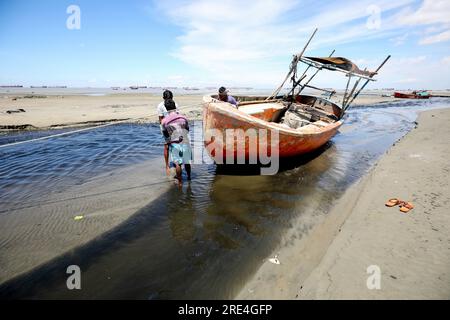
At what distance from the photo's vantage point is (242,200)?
5.28 m

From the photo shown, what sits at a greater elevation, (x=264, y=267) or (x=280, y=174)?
(x=280, y=174)

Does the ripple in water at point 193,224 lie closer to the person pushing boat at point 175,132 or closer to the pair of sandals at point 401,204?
the person pushing boat at point 175,132

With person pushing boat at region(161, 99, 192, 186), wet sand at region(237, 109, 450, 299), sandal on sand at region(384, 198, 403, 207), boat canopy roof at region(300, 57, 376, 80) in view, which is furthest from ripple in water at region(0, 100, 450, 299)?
boat canopy roof at region(300, 57, 376, 80)

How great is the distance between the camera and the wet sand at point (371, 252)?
9.35 ft

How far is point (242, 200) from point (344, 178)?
3.29 m

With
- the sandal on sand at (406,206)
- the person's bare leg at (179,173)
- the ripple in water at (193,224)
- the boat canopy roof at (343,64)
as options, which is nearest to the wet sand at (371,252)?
the sandal on sand at (406,206)

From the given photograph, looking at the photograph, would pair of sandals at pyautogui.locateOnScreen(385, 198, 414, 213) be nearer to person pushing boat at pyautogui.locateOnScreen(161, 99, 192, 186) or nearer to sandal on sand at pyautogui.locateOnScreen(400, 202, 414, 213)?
sandal on sand at pyautogui.locateOnScreen(400, 202, 414, 213)

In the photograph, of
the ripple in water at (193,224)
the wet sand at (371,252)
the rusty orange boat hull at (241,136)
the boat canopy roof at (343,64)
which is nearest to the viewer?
the wet sand at (371,252)

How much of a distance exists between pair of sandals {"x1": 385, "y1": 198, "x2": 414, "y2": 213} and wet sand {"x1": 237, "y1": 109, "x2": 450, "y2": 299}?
0.28 feet

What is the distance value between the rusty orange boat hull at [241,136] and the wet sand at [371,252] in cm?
193

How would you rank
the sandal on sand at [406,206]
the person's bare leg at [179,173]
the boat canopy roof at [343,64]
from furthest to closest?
the boat canopy roof at [343,64]
the person's bare leg at [179,173]
the sandal on sand at [406,206]

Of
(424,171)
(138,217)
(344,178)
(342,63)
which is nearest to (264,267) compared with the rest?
(138,217)
